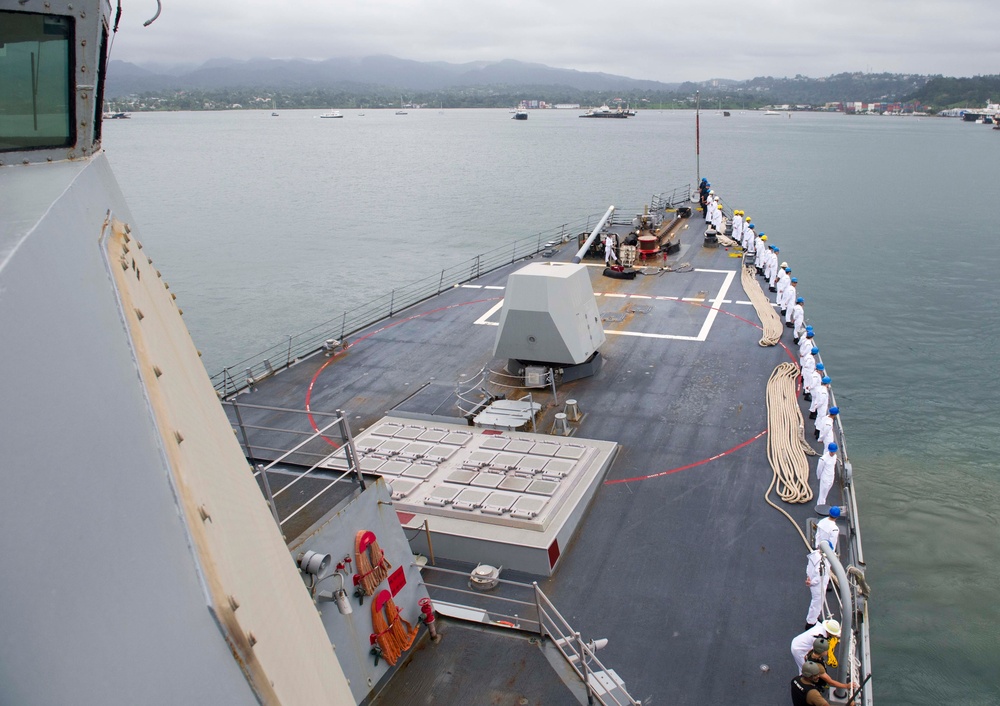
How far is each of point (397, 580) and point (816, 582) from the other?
4.52 metres

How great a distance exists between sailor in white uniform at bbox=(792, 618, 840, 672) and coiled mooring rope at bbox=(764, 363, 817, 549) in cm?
261

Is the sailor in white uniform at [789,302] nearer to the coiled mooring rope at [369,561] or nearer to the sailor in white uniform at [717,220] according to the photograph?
the sailor in white uniform at [717,220]

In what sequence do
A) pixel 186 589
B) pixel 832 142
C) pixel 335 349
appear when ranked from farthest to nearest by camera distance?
1. pixel 832 142
2. pixel 335 349
3. pixel 186 589

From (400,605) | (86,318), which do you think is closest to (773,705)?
(400,605)

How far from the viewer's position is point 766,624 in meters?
8.48

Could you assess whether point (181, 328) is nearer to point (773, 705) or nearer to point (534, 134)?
point (773, 705)

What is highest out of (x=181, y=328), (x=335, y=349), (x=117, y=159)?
(x=117, y=159)

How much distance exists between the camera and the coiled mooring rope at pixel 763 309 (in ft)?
→ 56.9

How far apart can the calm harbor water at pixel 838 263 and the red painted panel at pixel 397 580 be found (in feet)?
14.7

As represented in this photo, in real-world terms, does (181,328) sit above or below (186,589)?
above

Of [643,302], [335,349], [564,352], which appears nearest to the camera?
[564,352]

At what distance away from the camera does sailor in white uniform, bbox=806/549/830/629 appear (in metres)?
8.20

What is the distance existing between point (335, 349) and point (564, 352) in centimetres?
578


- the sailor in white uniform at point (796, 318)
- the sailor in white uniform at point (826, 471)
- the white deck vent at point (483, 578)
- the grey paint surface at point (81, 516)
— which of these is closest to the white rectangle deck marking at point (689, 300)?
the sailor in white uniform at point (796, 318)
